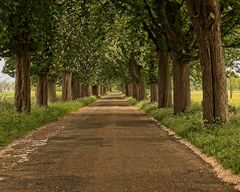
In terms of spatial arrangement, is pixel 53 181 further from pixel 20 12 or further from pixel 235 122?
pixel 20 12

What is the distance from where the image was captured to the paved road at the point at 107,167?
9227 mm

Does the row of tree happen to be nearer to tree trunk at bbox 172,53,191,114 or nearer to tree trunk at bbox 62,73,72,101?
tree trunk at bbox 172,53,191,114

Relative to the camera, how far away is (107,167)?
11344 millimetres

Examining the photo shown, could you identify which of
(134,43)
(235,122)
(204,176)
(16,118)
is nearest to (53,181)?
(204,176)

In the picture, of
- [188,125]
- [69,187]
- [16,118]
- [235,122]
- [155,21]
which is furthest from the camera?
[155,21]

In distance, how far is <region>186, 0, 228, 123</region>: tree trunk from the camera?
Answer: 59.7 feet

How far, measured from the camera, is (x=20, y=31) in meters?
25.5


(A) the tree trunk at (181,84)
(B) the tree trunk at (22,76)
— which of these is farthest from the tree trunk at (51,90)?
(A) the tree trunk at (181,84)

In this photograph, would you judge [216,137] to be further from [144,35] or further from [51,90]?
[51,90]

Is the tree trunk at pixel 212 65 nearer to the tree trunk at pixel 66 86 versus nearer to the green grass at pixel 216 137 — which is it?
the green grass at pixel 216 137

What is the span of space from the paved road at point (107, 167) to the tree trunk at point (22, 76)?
10456mm

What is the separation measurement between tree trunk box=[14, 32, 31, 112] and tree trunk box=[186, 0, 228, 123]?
12.4 m

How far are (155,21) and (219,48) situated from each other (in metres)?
9.85

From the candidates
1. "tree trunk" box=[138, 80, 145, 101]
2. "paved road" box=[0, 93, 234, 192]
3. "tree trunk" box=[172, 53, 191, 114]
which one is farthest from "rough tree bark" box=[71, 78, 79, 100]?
"paved road" box=[0, 93, 234, 192]
